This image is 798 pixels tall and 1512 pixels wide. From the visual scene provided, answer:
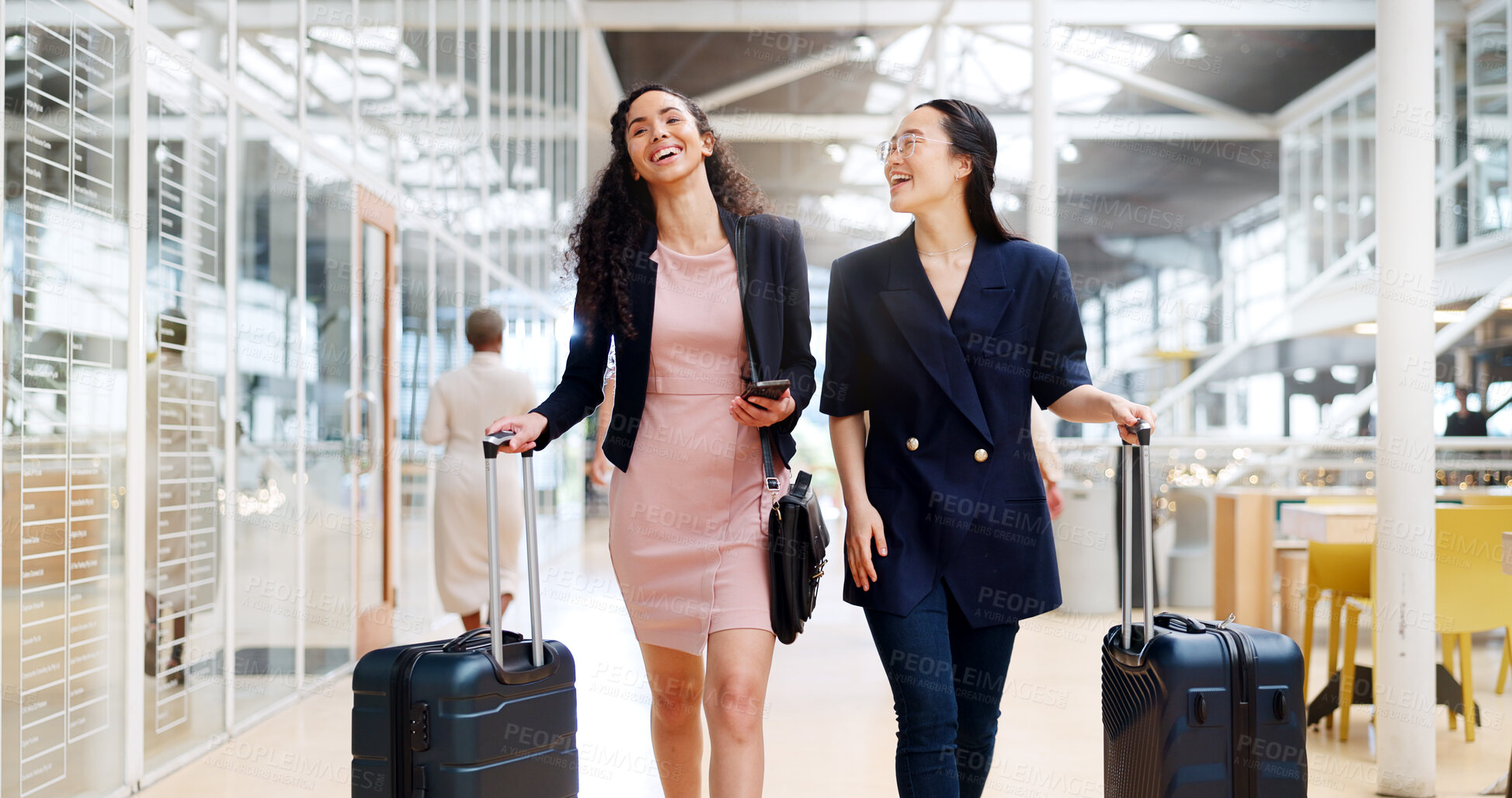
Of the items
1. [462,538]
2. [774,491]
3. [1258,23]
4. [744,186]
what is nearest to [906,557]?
[774,491]

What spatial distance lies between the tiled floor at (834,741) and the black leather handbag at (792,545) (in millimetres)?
1354

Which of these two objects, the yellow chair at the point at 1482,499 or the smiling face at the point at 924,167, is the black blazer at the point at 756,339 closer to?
the smiling face at the point at 924,167

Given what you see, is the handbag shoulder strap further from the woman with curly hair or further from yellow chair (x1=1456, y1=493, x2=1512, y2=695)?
yellow chair (x1=1456, y1=493, x2=1512, y2=695)

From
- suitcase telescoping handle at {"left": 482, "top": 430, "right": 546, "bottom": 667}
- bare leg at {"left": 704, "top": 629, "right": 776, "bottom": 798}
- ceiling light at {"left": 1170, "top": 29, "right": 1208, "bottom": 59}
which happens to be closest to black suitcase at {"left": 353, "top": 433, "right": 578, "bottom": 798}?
suitcase telescoping handle at {"left": 482, "top": 430, "right": 546, "bottom": 667}

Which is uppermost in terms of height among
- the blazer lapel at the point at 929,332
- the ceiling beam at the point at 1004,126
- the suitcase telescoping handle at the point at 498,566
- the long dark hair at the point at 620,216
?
the ceiling beam at the point at 1004,126

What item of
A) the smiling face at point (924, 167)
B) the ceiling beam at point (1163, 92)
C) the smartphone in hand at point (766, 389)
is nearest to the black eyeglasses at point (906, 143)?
the smiling face at point (924, 167)

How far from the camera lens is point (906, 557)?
78.2 inches

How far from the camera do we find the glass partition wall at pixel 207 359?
2.81m

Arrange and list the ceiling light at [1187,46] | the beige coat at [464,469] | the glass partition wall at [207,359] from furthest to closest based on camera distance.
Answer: the ceiling light at [1187,46], the beige coat at [464,469], the glass partition wall at [207,359]

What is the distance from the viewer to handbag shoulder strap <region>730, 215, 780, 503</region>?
81.4 inches

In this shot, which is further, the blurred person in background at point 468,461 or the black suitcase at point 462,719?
the blurred person in background at point 468,461

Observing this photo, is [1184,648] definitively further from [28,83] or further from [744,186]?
[28,83]

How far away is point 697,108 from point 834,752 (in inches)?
88.9

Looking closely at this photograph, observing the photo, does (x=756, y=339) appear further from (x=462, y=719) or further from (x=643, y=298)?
(x=462, y=719)
